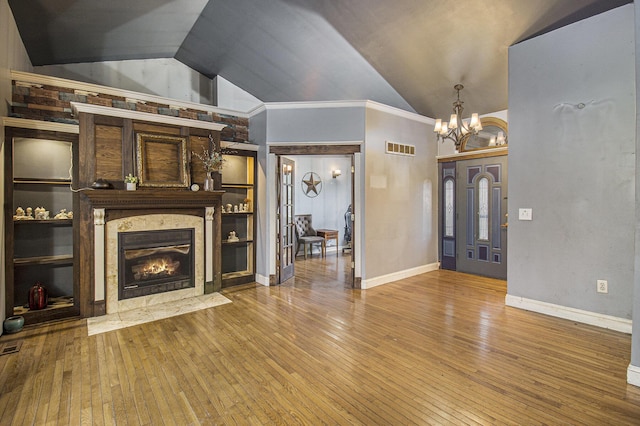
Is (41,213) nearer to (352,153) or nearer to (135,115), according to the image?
(135,115)

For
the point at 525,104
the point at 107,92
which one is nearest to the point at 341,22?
the point at 525,104

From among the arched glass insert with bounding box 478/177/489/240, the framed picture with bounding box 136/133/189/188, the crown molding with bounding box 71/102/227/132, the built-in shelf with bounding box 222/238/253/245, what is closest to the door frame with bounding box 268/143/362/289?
the crown molding with bounding box 71/102/227/132

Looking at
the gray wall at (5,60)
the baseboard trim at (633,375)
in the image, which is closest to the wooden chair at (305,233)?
the gray wall at (5,60)

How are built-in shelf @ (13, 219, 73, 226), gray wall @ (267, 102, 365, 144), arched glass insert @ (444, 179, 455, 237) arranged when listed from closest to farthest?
built-in shelf @ (13, 219, 73, 226) → gray wall @ (267, 102, 365, 144) → arched glass insert @ (444, 179, 455, 237)

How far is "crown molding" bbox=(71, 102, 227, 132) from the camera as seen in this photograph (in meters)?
3.65

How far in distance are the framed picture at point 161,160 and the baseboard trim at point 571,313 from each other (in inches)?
185

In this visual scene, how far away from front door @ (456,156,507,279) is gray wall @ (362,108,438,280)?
19.2 inches

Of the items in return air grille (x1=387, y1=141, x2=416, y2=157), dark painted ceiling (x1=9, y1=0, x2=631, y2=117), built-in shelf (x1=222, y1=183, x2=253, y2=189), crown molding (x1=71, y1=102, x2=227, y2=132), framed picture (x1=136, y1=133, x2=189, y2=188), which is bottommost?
built-in shelf (x1=222, y1=183, x2=253, y2=189)

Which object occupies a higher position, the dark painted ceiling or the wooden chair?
the dark painted ceiling

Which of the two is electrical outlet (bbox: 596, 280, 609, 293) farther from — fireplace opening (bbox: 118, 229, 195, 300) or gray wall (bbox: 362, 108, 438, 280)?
fireplace opening (bbox: 118, 229, 195, 300)

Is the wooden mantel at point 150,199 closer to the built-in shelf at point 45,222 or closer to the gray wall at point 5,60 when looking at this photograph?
the built-in shelf at point 45,222

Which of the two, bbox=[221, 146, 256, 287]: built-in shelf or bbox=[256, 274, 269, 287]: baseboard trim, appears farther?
bbox=[221, 146, 256, 287]: built-in shelf

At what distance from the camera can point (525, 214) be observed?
3959mm

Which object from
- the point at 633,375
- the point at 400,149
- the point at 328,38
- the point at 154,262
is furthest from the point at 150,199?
the point at 633,375
